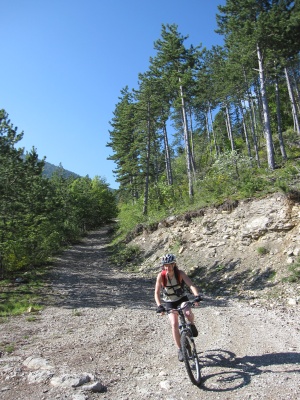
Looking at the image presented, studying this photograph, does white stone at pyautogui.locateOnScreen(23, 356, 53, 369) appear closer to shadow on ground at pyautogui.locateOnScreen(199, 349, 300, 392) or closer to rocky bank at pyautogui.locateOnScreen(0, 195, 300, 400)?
rocky bank at pyautogui.locateOnScreen(0, 195, 300, 400)

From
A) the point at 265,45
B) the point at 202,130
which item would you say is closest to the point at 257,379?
the point at 265,45

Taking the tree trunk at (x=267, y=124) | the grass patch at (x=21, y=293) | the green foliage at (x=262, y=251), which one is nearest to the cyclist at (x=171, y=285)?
the grass patch at (x=21, y=293)

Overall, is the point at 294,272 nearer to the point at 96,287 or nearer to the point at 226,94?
the point at 96,287

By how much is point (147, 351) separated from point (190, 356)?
1768 millimetres

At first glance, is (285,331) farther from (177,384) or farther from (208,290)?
(208,290)

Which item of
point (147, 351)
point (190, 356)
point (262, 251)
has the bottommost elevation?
point (147, 351)

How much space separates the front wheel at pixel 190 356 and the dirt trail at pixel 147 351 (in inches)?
6.7

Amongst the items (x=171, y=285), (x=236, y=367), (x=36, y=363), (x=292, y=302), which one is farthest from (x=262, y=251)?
(x=36, y=363)

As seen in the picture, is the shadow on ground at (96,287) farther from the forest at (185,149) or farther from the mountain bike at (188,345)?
the mountain bike at (188,345)

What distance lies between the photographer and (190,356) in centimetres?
523

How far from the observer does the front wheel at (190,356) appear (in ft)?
15.8

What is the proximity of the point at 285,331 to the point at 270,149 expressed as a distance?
48.0 feet

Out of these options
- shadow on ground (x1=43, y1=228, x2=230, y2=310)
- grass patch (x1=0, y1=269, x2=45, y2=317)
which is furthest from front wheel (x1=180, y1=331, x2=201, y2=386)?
grass patch (x1=0, y1=269, x2=45, y2=317)

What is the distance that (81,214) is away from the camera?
1729 inches
